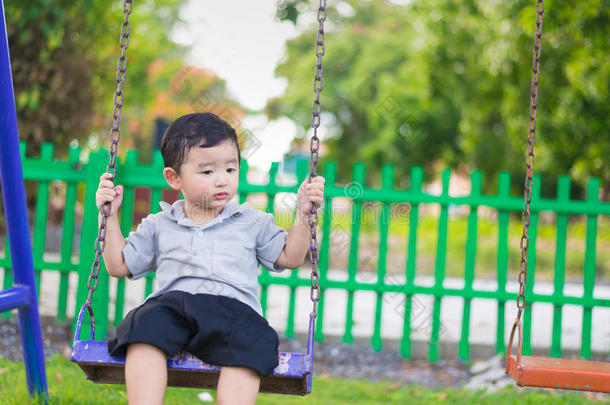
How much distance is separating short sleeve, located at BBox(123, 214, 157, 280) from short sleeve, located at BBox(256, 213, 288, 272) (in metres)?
0.39

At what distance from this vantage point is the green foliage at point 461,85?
8.59 metres

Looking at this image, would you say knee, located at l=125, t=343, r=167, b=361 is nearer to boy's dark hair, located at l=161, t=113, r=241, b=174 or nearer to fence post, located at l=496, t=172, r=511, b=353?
boy's dark hair, located at l=161, t=113, r=241, b=174

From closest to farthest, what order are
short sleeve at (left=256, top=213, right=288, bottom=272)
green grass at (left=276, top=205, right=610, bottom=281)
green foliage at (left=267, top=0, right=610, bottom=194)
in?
short sleeve at (left=256, top=213, right=288, bottom=272)
green foliage at (left=267, top=0, right=610, bottom=194)
green grass at (left=276, top=205, right=610, bottom=281)

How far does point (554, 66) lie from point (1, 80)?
374 inches

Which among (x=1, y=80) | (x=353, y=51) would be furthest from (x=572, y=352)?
(x=353, y=51)

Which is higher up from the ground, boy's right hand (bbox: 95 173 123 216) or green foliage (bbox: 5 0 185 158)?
green foliage (bbox: 5 0 185 158)

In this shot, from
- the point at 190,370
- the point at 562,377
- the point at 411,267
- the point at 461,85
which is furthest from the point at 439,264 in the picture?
the point at 461,85

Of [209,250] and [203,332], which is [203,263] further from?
[203,332]

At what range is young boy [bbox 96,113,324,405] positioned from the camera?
196 centimetres

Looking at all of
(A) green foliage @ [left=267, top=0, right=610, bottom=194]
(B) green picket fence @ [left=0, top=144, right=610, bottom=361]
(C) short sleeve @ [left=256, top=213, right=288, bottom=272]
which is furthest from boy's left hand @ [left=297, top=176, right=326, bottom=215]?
(A) green foliage @ [left=267, top=0, right=610, bottom=194]

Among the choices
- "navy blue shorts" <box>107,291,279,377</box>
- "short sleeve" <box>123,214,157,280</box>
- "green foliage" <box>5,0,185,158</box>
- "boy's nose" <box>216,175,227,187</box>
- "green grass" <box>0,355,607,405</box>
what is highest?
"green foliage" <box>5,0,185,158</box>

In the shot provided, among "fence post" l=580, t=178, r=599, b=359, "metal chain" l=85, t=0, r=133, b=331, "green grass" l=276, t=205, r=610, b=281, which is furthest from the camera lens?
"green grass" l=276, t=205, r=610, b=281

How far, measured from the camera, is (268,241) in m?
2.33

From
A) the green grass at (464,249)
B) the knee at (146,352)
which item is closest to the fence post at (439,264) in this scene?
the knee at (146,352)
